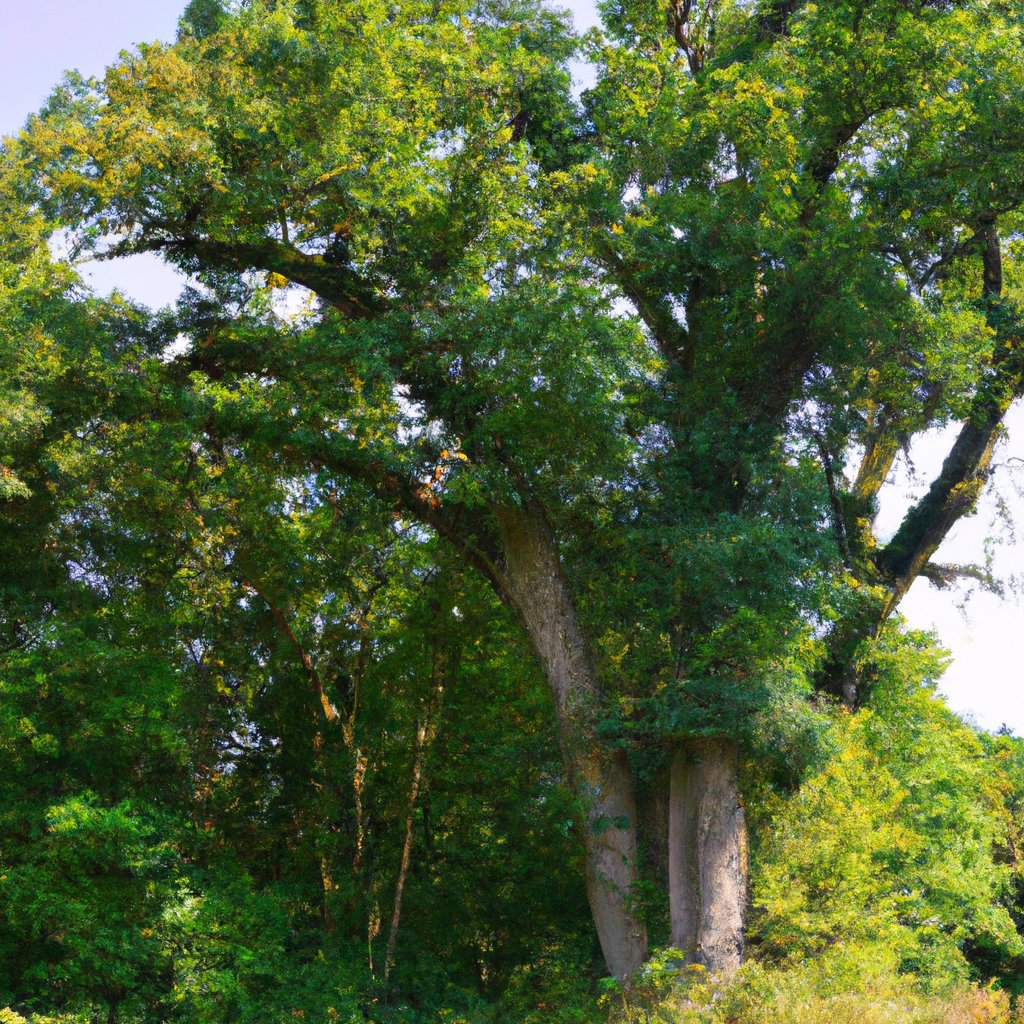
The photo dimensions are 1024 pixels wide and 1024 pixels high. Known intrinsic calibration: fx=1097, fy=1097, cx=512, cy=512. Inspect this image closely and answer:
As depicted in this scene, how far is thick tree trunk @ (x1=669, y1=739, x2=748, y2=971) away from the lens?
36.3 feet

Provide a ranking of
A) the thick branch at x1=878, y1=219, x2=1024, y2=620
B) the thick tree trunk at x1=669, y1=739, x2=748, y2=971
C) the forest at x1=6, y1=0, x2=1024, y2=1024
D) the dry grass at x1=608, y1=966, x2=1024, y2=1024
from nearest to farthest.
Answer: the dry grass at x1=608, y1=966, x2=1024, y2=1024 < the thick tree trunk at x1=669, y1=739, x2=748, y2=971 < the forest at x1=6, y1=0, x2=1024, y2=1024 < the thick branch at x1=878, y1=219, x2=1024, y2=620

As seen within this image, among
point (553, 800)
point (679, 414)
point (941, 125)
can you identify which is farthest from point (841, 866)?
point (941, 125)

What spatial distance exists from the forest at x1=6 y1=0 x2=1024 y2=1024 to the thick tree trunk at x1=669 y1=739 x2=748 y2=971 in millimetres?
51

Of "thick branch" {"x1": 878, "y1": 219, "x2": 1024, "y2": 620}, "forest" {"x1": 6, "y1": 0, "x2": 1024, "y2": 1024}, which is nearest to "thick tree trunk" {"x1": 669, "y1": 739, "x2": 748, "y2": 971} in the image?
"forest" {"x1": 6, "y1": 0, "x2": 1024, "y2": 1024}

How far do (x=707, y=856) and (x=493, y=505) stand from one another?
4.68 m

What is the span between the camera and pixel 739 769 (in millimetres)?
12320

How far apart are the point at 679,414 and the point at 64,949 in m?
9.81

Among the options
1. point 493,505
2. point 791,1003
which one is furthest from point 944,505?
point 791,1003

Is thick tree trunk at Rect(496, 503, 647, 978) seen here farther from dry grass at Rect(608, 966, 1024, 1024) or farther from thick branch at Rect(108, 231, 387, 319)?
thick branch at Rect(108, 231, 387, 319)

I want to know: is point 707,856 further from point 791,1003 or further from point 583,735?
point 791,1003

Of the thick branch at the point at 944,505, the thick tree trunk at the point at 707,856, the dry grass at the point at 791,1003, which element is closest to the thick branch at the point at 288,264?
the thick tree trunk at the point at 707,856

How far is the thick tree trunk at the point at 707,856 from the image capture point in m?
11.1

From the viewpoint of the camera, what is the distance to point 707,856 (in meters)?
11.5

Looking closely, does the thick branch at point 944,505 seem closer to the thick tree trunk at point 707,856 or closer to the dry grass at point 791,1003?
the thick tree trunk at point 707,856
